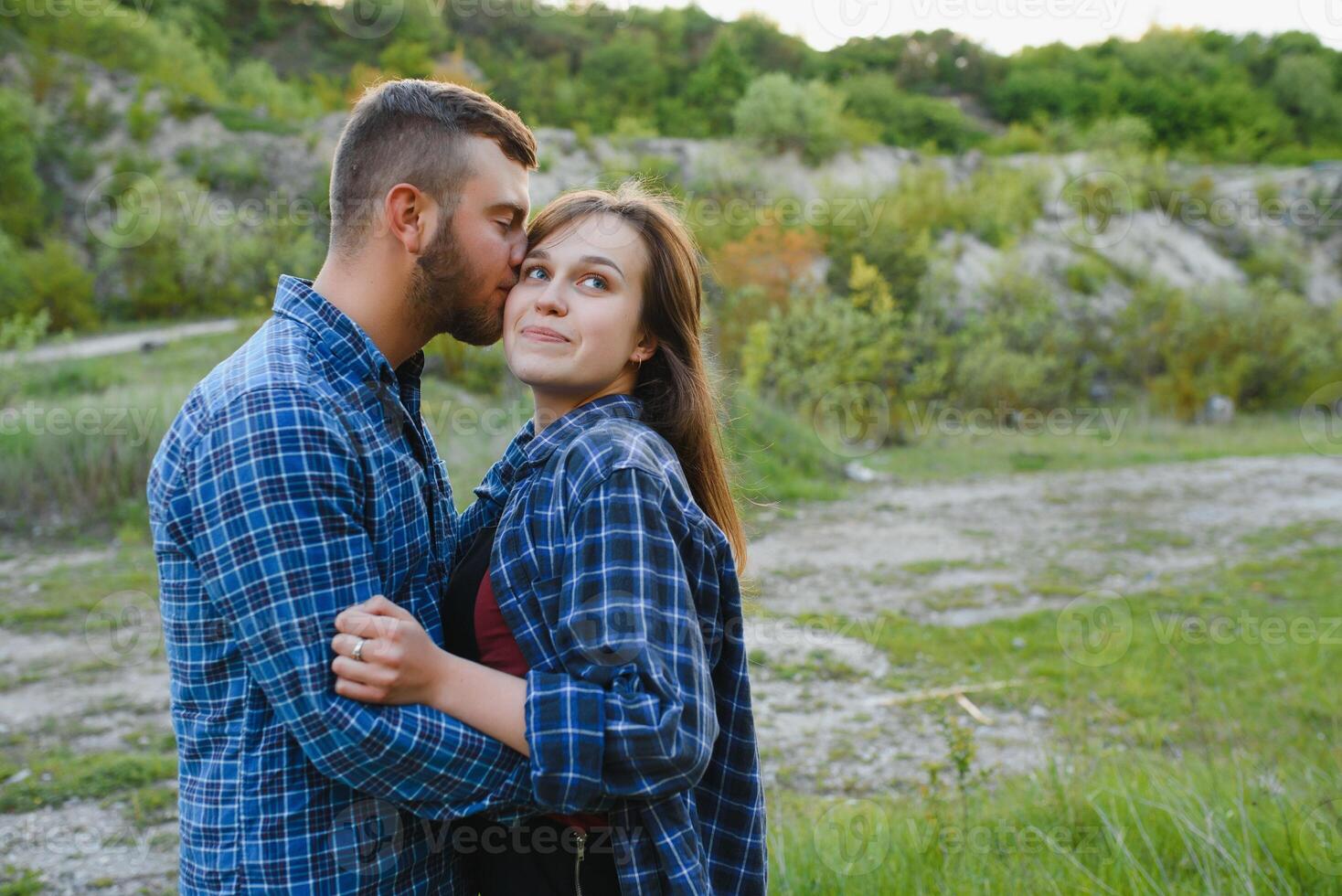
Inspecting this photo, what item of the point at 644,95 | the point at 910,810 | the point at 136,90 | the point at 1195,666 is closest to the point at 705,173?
the point at 644,95

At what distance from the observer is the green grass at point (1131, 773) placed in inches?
109

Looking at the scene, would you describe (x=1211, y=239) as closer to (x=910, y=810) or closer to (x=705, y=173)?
(x=705, y=173)

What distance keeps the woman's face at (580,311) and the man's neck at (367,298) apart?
0.64 ft

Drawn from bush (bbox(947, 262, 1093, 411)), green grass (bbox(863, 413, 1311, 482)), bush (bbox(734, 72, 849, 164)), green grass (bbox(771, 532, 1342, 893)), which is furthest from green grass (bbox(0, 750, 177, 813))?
bush (bbox(734, 72, 849, 164))

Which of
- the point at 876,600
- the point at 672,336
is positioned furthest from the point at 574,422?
the point at 876,600

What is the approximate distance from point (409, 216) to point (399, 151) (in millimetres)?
112

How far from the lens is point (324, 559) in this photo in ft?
4.54

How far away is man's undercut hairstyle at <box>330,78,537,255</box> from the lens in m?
1.72

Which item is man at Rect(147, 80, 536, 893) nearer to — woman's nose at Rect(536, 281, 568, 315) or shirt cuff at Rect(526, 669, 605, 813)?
shirt cuff at Rect(526, 669, 605, 813)

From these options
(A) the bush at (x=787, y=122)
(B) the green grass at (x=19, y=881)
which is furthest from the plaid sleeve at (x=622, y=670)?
(A) the bush at (x=787, y=122)

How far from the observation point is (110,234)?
19.8 metres

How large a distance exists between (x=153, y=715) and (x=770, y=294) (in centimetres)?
1374

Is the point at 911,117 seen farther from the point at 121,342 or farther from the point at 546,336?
the point at 546,336

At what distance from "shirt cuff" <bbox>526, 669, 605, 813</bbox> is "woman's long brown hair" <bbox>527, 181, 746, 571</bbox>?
61 centimetres
